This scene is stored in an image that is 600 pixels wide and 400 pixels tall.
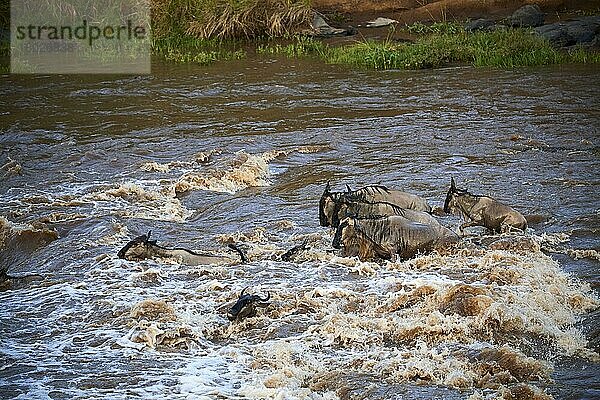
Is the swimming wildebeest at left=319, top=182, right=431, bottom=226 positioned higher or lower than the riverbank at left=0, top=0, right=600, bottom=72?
lower

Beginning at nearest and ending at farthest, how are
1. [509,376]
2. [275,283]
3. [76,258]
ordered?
[509,376]
[275,283]
[76,258]

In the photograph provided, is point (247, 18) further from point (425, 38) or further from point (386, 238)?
point (386, 238)

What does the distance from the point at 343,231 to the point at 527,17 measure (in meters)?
12.7

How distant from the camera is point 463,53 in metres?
14.4

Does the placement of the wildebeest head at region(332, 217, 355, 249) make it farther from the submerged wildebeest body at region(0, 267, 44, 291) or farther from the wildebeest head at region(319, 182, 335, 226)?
the submerged wildebeest body at region(0, 267, 44, 291)

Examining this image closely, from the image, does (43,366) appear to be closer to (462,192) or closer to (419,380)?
(419,380)

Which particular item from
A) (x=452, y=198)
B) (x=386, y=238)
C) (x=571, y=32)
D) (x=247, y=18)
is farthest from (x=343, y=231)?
(x=247, y=18)

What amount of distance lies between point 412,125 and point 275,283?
5007mm

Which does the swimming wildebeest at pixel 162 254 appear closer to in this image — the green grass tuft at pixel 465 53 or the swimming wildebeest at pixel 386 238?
the swimming wildebeest at pixel 386 238

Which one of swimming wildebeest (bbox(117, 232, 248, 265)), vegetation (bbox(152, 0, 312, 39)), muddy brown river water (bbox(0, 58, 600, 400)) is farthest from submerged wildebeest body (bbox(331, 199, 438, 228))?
vegetation (bbox(152, 0, 312, 39))

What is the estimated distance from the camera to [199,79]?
14258 mm

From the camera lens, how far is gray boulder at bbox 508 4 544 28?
17.3 meters

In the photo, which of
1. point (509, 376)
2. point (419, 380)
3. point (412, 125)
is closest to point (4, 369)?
point (419, 380)

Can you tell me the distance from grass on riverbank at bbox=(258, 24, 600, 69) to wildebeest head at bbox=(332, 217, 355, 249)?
825 centimetres
